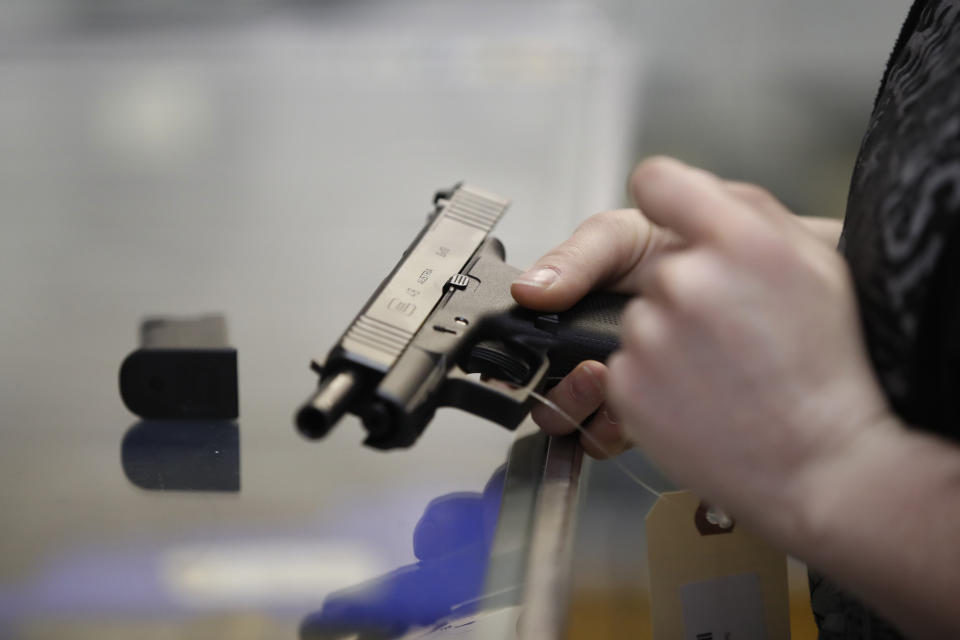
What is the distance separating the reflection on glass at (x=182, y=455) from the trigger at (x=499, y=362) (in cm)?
23

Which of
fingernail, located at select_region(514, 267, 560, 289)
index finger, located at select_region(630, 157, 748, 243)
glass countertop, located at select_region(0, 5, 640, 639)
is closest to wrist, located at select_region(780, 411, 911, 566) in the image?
index finger, located at select_region(630, 157, 748, 243)

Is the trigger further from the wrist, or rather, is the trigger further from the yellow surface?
the wrist

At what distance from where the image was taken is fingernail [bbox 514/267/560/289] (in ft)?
2.58

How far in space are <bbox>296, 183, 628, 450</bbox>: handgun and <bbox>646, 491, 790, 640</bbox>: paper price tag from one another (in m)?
0.15

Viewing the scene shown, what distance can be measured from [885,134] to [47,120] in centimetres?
120

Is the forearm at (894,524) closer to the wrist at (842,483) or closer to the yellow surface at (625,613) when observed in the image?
the wrist at (842,483)

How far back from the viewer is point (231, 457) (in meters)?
0.80

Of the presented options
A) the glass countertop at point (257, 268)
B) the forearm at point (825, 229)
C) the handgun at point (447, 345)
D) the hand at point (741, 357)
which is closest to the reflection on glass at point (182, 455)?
the glass countertop at point (257, 268)

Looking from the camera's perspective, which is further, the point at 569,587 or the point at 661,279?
the point at 569,587

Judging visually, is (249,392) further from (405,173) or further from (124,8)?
(124,8)

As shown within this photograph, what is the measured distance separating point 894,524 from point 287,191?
0.95 metres

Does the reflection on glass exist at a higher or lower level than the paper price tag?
higher

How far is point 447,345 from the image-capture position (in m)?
0.74

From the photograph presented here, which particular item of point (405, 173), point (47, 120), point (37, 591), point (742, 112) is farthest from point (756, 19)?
point (37, 591)
